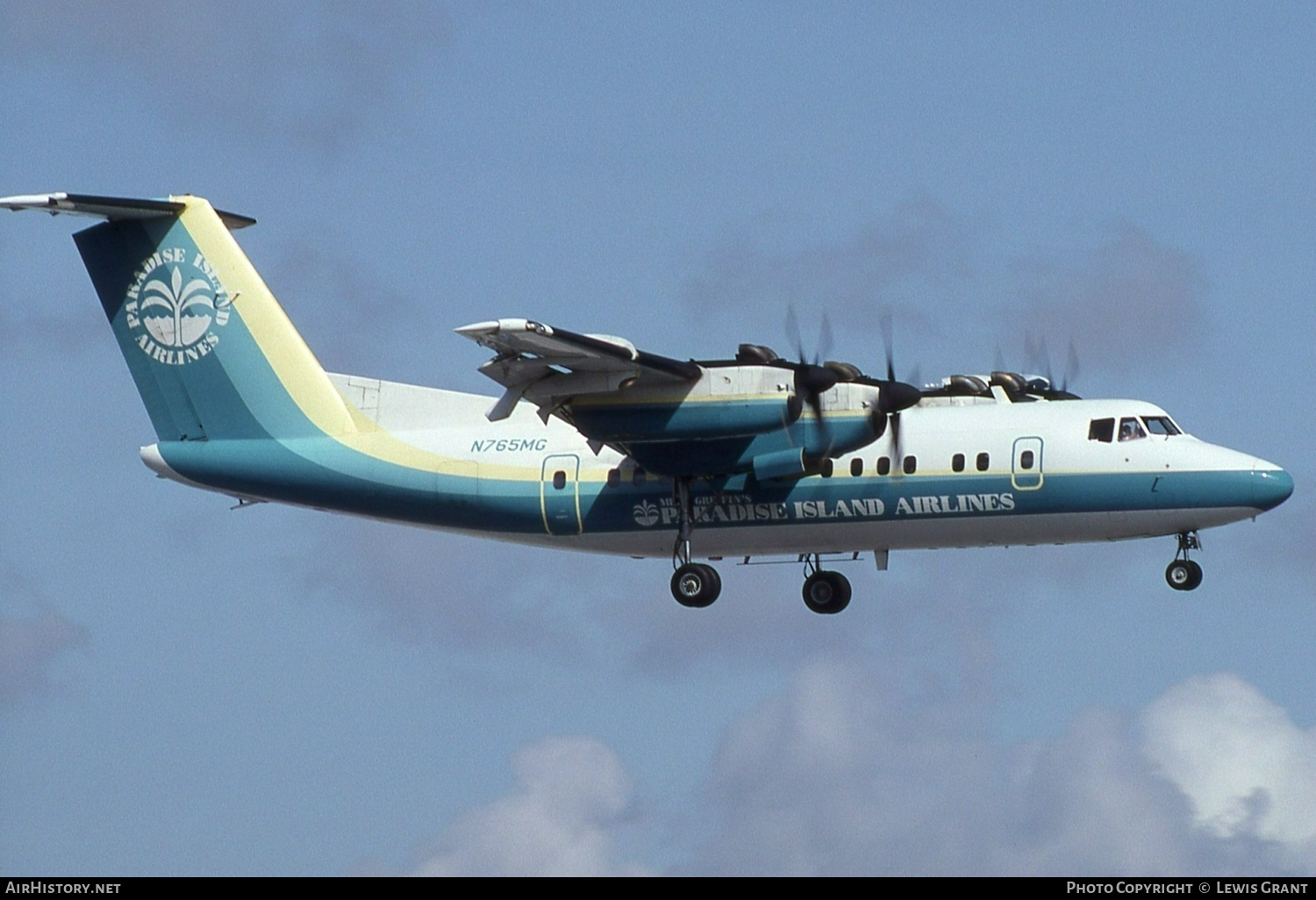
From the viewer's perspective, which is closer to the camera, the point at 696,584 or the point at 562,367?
the point at 562,367

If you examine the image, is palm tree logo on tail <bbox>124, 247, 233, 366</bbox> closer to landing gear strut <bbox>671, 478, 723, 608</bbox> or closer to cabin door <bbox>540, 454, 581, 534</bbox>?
cabin door <bbox>540, 454, 581, 534</bbox>

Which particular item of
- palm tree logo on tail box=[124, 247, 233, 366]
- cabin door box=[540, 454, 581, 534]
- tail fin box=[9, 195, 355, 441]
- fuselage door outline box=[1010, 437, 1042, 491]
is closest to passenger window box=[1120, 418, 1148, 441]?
fuselage door outline box=[1010, 437, 1042, 491]

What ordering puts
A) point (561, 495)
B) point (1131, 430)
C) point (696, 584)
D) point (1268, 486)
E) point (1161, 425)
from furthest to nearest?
1. point (561, 495)
2. point (696, 584)
3. point (1161, 425)
4. point (1131, 430)
5. point (1268, 486)

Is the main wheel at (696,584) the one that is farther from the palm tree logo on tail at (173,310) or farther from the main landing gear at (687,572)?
the palm tree logo on tail at (173,310)

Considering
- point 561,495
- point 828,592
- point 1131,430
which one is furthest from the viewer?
point 828,592

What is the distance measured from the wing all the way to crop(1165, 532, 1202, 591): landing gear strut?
691cm

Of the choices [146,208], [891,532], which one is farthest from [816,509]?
[146,208]

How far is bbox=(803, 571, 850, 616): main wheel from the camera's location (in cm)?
3159

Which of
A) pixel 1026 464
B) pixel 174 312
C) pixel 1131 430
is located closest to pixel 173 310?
pixel 174 312

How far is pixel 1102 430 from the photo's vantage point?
92.8ft

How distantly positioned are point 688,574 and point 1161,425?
6.87m

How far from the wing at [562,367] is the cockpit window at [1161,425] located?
241 inches

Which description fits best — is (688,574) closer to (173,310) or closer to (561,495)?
(561,495)
